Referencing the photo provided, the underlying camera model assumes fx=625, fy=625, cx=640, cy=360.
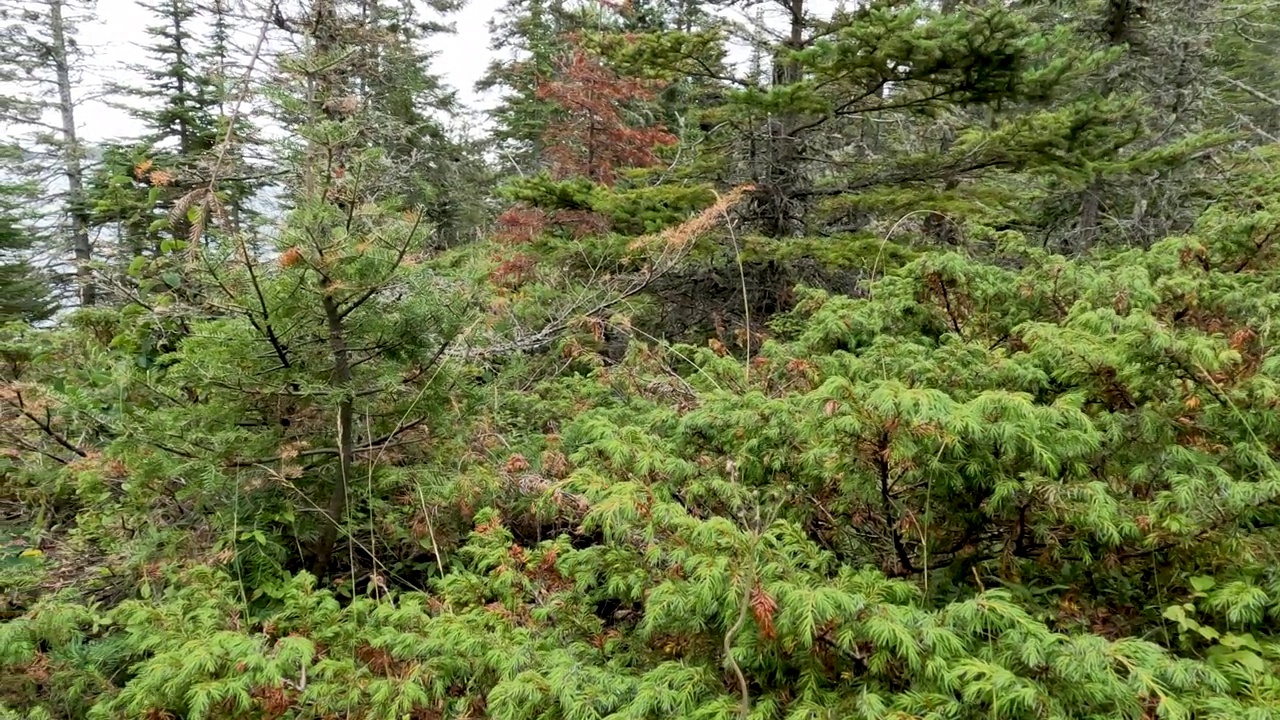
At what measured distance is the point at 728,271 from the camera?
25.2 ft

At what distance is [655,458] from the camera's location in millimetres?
2891

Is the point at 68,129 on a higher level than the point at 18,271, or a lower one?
higher

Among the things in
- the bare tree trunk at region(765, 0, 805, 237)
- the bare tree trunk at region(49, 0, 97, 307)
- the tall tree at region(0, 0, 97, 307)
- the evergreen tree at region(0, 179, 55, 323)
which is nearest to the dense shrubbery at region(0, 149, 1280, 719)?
the bare tree trunk at region(765, 0, 805, 237)

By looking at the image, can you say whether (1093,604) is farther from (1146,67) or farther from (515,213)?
(1146,67)

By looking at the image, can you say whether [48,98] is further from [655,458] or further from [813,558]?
[813,558]

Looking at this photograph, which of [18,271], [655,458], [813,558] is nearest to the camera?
[813,558]

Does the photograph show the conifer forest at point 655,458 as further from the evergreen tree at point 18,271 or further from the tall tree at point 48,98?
the tall tree at point 48,98

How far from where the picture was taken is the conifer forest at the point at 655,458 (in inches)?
80.7

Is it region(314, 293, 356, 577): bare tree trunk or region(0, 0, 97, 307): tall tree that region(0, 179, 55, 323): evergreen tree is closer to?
region(0, 0, 97, 307): tall tree

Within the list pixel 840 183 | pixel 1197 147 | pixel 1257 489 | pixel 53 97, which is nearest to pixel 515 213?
pixel 840 183

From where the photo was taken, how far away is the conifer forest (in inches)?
80.7

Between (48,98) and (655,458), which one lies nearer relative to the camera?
(655,458)

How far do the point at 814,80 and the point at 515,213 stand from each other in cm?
465

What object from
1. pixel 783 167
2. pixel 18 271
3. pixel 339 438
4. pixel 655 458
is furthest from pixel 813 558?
pixel 18 271
